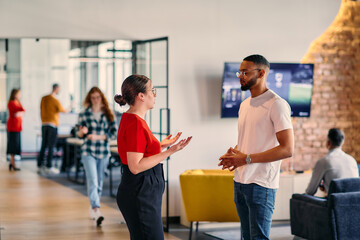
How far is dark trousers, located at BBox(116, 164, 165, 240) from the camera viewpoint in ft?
9.63

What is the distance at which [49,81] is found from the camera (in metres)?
15.2

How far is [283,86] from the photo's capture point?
24.0 feet

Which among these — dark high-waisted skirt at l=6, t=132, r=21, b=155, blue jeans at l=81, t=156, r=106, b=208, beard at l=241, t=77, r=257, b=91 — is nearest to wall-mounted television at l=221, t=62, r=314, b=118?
blue jeans at l=81, t=156, r=106, b=208

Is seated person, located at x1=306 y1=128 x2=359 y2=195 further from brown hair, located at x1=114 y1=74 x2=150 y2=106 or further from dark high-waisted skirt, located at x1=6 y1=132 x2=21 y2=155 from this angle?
dark high-waisted skirt, located at x1=6 y1=132 x2=21 y2=155

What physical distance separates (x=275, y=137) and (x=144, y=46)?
3841 mm

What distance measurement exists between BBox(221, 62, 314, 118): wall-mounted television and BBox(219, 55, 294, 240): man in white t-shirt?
3600mm

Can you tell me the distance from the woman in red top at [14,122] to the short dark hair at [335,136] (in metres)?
7.65

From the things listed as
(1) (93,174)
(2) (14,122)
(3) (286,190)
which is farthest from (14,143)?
(3) (286,190)

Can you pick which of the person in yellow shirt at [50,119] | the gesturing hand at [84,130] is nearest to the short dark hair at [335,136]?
Result: the gesturing hand at [84,130]

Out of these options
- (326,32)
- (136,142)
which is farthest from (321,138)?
(136,142)

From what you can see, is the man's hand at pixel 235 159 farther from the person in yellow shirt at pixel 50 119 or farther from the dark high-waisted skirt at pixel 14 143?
the dark high-waisted skirt at pixel 14 143

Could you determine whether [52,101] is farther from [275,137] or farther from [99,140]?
[275,137]

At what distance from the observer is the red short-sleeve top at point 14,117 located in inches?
457

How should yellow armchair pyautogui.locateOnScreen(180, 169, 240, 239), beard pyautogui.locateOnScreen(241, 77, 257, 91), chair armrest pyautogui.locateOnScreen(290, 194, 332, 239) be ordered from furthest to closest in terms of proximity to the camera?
1. yellow armchair pyautogui.locateOnScreen(180, 169, 240, 239)
2. chair armrest pyautogui.locateOnScreen(290, 194, 332, 239)
3. beard pyautogui.locateOnScreen(241, 77, 257, 91)
